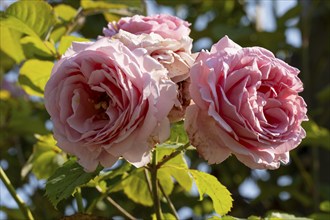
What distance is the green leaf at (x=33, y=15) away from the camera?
1507 millimetres

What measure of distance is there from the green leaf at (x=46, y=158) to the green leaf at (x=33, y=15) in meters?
0.23

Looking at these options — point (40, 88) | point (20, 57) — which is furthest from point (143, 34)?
point (20, 57)

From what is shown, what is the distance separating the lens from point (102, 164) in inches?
41.2

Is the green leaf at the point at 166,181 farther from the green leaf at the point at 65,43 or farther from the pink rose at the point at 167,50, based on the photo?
the pink rose at the point at 167,50

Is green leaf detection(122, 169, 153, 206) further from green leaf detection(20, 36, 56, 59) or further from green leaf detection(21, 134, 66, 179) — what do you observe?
green leaf detection(20, 36, 56, 59)

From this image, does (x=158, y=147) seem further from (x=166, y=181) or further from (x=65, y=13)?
(x=65, y=13)

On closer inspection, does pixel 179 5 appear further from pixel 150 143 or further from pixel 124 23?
pixel 150 143

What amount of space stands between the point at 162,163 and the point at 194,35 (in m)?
1.51

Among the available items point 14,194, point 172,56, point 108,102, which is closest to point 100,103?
point 108,102

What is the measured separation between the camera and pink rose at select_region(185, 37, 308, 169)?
1.02 meters

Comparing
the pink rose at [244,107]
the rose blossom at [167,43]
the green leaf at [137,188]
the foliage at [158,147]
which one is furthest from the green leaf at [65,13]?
the pink rose at [244,107]

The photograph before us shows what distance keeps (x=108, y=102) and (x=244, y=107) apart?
19 cm

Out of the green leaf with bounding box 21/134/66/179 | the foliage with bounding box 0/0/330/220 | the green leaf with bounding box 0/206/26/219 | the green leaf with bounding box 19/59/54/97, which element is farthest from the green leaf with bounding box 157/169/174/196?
the green leaf with bounding box 0/206/26/219

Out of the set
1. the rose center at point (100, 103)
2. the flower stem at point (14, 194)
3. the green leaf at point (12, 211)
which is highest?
the rose center at point (100, 103)
